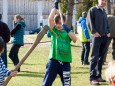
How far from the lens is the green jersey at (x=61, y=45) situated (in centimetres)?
789

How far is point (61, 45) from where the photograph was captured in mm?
7934

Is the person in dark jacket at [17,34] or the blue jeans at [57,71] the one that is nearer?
the blue jeans at [57,71]

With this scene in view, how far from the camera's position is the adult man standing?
990 centimetres

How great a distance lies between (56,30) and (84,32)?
666cm

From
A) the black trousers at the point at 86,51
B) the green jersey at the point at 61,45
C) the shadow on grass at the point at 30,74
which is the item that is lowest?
the shadow on grass at the point at 30,74

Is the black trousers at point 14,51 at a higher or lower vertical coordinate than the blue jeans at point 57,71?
lower

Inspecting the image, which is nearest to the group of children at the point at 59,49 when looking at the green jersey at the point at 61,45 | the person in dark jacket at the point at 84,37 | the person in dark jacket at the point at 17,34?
the green jersey at the point at 61,45

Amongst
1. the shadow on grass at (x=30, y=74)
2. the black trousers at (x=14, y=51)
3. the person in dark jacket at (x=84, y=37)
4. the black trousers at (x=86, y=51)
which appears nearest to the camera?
the shadow on grass at (x=30, y=74)

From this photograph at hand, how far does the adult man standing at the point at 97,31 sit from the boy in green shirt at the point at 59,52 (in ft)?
6.89

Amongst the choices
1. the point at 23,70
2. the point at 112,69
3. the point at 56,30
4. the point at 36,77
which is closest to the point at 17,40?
the point at 23,70

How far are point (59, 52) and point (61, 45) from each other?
0.14m

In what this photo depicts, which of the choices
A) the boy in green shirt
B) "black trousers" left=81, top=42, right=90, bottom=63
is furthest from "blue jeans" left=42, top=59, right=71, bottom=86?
"black trousers" left=81, top=42, right=90, bottom=63

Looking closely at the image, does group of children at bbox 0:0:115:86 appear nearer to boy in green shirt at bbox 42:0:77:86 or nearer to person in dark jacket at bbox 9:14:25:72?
boy in green shirt at bbox 42:0:77:86

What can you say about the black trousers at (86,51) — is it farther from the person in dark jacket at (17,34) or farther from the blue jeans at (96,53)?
the blue jeans at (96,53)
